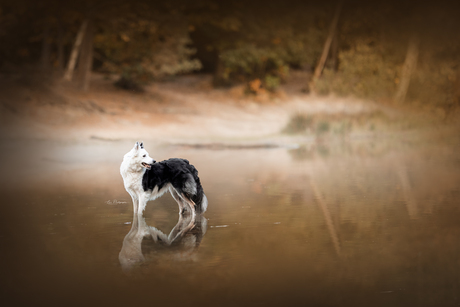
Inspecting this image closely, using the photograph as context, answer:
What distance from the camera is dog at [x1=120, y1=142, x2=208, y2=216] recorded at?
24.7ft

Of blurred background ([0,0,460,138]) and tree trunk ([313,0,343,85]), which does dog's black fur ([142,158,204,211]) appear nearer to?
blurred background ([0,0,460,138])

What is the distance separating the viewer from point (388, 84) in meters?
31.6

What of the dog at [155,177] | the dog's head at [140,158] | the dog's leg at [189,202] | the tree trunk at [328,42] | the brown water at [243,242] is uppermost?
the tree trunk at [328,42]

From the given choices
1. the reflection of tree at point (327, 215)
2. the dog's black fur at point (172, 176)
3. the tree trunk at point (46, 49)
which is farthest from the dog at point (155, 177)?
the tree trunk at point (46, 49)

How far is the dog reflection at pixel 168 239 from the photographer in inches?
236

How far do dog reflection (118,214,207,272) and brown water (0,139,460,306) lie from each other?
1cm

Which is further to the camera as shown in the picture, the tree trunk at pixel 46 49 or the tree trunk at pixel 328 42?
the tree trunk at pixel 328 42

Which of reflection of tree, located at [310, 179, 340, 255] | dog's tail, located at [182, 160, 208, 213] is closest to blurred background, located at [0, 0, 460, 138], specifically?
reflection of tree, located at [310, 179, 340, 255]

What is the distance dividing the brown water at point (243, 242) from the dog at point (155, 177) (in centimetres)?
34

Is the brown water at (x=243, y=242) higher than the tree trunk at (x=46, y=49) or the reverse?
the reverse

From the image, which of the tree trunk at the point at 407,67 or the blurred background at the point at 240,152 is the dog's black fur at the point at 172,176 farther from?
the tree trunk at the point at 407,67

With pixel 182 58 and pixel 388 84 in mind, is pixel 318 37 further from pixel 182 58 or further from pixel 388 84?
pixel 182 58

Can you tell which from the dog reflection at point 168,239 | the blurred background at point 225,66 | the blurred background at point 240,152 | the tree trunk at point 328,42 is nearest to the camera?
the blurred background at point 240,152

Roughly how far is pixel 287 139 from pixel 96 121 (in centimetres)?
720
